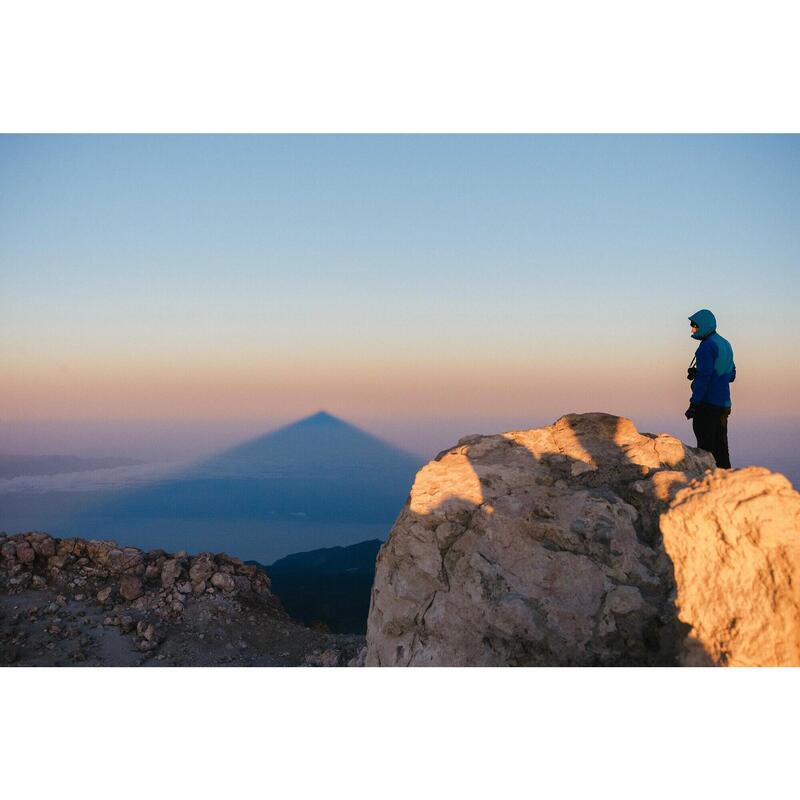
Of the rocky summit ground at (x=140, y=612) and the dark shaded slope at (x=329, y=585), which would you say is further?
the dark shaded slope at (x=329, y=585)

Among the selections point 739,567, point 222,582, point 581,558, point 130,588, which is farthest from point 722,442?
point 130,588

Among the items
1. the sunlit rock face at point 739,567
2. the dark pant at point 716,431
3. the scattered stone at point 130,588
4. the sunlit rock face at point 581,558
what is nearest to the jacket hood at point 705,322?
the dark pant at point 716,431

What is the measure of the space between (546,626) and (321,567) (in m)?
10.3

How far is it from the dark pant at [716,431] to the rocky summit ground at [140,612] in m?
4.53

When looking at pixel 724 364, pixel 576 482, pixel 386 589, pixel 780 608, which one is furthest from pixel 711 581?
pixel 724 364

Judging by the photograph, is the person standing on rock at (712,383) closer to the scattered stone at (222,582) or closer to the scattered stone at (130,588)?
the scattered stone at (222,582)

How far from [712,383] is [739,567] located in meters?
4.27

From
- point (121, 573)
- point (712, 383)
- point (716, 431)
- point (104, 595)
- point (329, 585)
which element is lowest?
point (329, 585)

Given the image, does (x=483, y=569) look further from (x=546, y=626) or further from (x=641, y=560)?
(x=641, y=560)

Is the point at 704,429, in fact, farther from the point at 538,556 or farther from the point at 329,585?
the point at 329,585

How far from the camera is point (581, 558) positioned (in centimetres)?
634

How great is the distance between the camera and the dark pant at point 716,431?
30.6 ft

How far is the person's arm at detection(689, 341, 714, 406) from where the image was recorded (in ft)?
30.4

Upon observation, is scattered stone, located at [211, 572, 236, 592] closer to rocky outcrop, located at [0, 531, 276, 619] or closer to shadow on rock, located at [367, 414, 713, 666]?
rocky outcrop, located at [0, 531, 276, 619]
